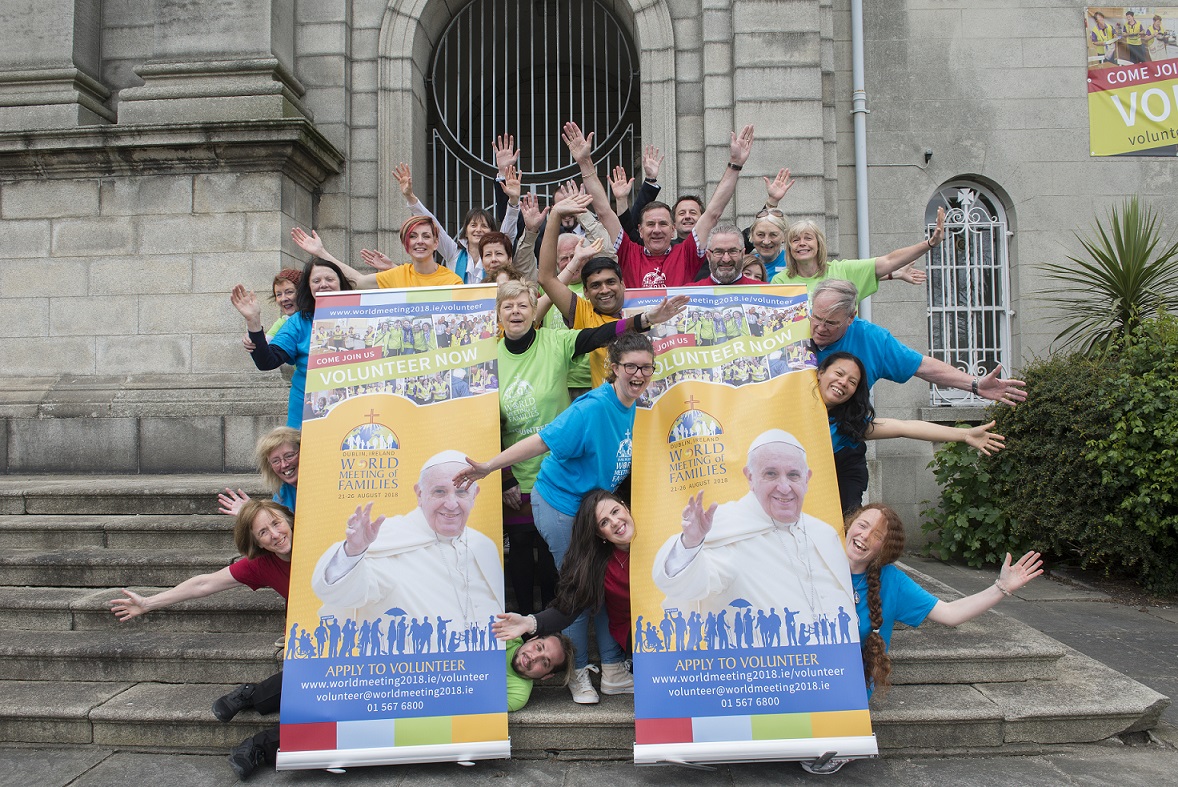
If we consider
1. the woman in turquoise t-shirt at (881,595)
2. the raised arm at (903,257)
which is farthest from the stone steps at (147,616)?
the raised arm at (903,257)

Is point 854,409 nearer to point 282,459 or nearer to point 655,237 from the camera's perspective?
point 655,237

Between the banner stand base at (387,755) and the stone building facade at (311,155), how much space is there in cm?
377

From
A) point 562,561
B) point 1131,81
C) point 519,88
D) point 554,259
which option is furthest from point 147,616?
point 1131,81

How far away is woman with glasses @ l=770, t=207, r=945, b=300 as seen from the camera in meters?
4.11

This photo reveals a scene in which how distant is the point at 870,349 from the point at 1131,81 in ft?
23.5

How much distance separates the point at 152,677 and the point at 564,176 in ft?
22.0

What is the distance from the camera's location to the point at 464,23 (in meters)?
8.64

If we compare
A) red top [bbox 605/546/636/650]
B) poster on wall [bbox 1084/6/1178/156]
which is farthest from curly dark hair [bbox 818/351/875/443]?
poster on wall [bbox 1084/6/1178/156]

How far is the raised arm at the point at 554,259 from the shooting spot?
399cm

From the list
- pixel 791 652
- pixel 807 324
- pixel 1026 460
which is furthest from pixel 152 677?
pixel 1026 460

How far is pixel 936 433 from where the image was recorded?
3.41 metres

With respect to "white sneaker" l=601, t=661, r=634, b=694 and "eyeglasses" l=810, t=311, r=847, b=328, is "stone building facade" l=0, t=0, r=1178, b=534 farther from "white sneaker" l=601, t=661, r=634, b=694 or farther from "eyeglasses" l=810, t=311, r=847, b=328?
"white sneaker" l=601, t=661, r=634, b=694

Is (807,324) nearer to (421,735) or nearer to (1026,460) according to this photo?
(421,735)

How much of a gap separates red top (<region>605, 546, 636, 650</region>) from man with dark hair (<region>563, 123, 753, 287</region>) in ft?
6.06
